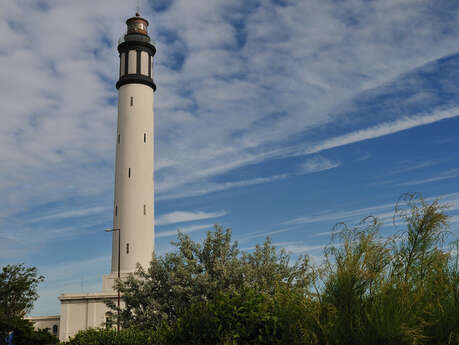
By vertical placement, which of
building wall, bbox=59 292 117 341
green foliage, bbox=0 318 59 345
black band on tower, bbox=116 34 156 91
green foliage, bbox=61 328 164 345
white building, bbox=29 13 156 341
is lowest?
green foliage, bbox=61 328 164 345

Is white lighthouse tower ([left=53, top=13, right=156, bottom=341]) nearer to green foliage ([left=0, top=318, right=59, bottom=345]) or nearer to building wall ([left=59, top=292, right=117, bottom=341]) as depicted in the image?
building wall ([left=59, top=292, right=117, bottom=341])

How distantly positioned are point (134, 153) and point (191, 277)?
2173 cm

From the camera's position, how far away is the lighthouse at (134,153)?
4269 centimetres

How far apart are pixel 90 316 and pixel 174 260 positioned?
61.4 feet

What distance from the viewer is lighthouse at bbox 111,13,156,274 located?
140 feet

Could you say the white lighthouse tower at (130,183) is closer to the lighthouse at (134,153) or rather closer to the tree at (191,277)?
the lighthouse at (134,153)

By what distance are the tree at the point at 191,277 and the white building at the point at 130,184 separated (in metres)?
12.5

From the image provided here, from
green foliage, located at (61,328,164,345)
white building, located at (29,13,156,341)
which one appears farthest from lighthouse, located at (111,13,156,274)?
green foliage, located at (61,328,164,345)

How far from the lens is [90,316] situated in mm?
41438

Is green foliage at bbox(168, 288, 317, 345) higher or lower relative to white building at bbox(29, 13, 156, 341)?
lower

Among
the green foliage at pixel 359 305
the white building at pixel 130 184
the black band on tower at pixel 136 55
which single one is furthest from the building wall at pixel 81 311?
the green foliage at pixel 359 305

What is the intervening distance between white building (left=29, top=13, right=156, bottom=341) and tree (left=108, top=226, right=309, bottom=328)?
12505 mm

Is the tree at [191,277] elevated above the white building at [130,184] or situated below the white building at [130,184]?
below

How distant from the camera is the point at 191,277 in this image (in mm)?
25312
